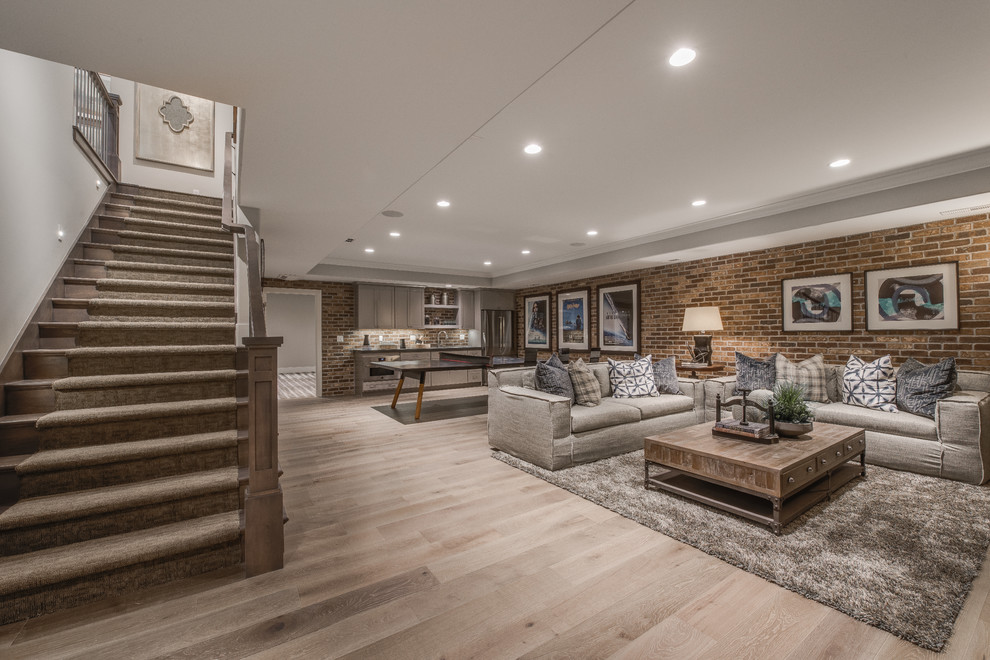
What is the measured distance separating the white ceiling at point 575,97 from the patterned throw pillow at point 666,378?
1.72m

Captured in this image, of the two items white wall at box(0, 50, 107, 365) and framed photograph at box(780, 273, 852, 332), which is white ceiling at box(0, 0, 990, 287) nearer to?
framed photograph at box(780, 273, 852, 332)

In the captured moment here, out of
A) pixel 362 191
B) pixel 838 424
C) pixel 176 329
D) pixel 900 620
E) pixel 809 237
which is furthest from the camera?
pixel 809 237

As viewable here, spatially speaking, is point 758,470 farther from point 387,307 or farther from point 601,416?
point 387,307

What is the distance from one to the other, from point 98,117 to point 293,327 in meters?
7.73

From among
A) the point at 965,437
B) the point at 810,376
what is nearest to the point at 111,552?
the point at 965,437

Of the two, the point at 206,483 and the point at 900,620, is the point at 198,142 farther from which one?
the point at 900,620

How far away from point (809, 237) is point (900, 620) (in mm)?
4008

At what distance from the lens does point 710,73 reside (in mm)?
1985

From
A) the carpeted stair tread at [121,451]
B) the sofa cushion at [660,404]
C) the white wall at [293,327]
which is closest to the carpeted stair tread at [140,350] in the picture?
the carpeted stair tread at [121,451]

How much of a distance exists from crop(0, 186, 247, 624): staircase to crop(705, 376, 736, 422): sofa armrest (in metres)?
4.45

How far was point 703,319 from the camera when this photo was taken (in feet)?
16.8

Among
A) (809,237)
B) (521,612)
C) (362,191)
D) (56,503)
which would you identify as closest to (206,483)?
(56,503)

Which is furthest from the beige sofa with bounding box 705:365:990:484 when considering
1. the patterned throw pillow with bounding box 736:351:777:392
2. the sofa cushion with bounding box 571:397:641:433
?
the sofa cushion with bounding box 571:397:641:433

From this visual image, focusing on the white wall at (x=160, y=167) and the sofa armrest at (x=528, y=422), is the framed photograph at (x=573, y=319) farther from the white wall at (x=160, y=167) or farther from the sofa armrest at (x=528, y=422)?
the white wall at (x=160, y=167)
